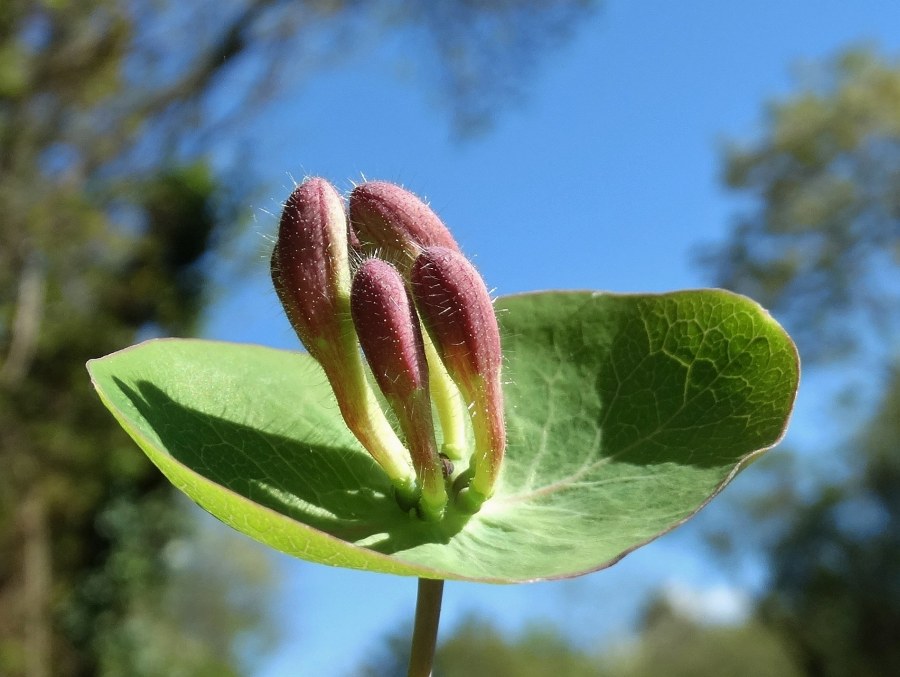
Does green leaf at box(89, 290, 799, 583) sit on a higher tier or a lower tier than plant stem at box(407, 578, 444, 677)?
higher

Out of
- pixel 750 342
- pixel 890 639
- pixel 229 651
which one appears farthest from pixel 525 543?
pixel 229 651

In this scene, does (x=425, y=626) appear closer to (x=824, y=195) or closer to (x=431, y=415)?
(x=431, y=415)

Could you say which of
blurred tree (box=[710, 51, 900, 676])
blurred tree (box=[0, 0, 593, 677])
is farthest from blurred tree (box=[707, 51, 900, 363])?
blurred tree (box=[0, 0, 593, 677])

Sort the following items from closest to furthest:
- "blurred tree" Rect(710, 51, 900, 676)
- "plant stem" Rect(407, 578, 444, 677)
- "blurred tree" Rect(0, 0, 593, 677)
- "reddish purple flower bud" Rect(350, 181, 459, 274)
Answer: "plant stem" Rect(407, 578, 444, 677) < "reddish purple flower bud" Rect(350, 181, 459, 274) < "blurred tree" Rect(0, 0, 593, 677) < "blurred tree" Rect(710, 51, 900, 676)

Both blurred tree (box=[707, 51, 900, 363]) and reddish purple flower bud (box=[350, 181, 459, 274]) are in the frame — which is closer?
reddish purple flower bud (box=[350, 181, 459, 274])

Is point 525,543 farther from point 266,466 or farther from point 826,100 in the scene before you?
point 826,100

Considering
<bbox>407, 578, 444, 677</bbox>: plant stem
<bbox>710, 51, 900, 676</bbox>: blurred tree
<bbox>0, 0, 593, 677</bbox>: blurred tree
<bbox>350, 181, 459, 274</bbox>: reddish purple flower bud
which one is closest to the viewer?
<bbox>407, 578, 444, 677</bbox>: plant stem

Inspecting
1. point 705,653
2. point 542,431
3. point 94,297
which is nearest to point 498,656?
point 705,653

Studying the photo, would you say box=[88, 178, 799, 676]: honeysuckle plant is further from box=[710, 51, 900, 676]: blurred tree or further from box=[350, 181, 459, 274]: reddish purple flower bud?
box=[710, 51, 900, 676]: blurred tree

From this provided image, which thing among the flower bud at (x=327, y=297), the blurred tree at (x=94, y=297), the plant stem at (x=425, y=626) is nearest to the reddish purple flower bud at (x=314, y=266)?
the flower bud at (x=327, y=297)
